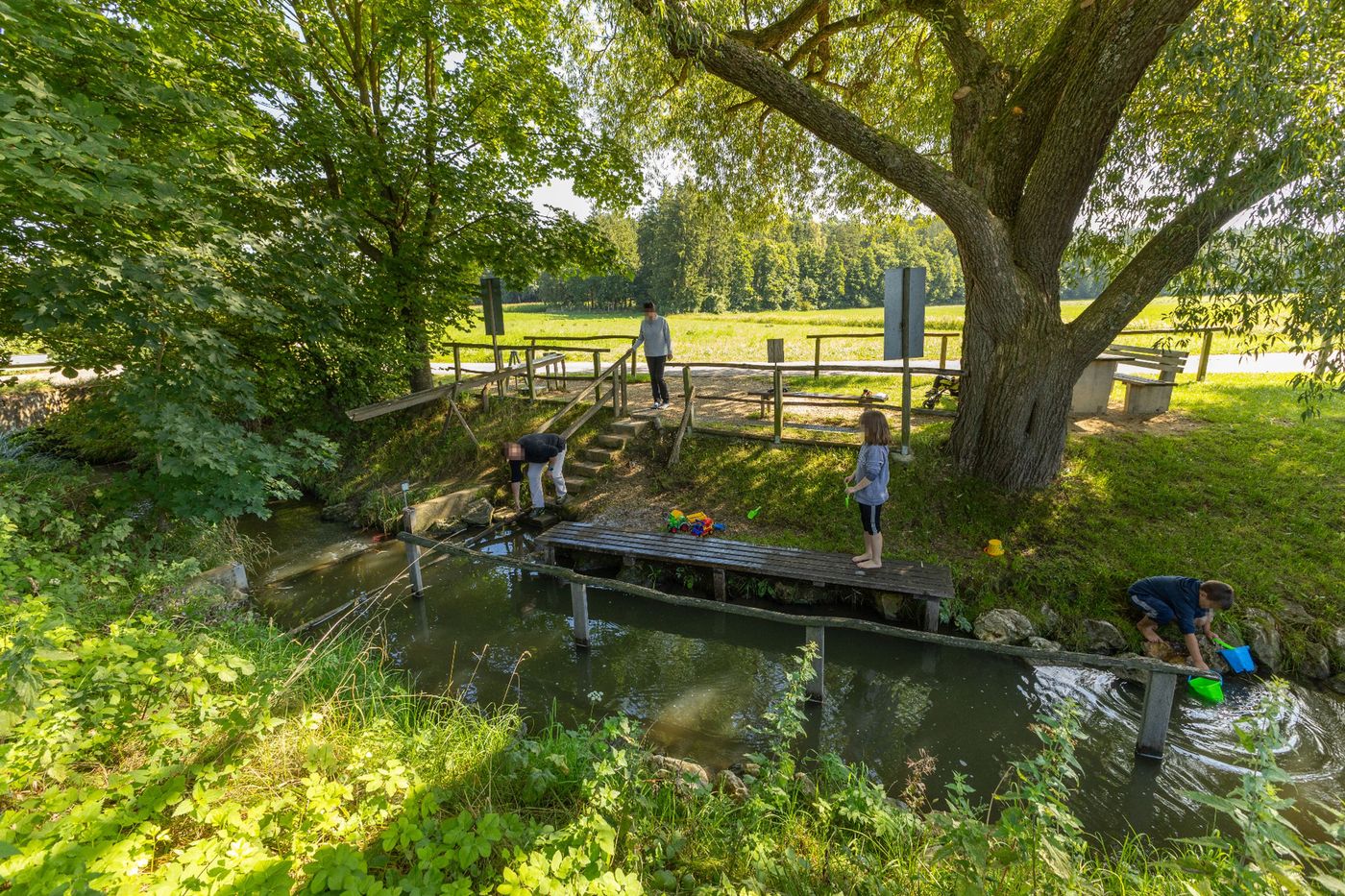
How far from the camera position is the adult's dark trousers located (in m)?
10.8

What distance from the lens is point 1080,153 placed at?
6293 mm

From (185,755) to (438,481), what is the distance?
8608 mm

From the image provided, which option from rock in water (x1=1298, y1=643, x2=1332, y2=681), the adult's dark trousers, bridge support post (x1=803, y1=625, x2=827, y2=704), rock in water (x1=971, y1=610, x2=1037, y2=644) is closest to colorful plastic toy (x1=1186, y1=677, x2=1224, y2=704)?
rock in water (x1=1298, y1=643, x2=1332, y2=681)

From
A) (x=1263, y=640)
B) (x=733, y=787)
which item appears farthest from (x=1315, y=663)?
(x=733, y=787)

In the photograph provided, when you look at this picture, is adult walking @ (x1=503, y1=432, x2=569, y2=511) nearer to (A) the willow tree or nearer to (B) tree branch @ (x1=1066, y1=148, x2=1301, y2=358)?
(A) the willow tree

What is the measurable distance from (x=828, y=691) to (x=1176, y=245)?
6056mm

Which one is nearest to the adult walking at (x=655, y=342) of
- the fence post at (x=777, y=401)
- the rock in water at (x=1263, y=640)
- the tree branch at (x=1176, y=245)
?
the fence post at (x=777, y=401)

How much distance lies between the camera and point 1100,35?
576cm

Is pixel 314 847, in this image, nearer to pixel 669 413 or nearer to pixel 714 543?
pixel 714 543

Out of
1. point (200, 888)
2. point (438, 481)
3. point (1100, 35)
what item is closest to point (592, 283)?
point (438, 481)

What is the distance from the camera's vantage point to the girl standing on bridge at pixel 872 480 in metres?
6.41

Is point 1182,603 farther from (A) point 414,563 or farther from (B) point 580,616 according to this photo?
(A) point 414,563

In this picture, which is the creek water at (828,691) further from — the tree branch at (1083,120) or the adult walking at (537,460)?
the tree branch at (1083,120)

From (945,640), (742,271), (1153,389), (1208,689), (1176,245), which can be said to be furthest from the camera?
(742,271)
